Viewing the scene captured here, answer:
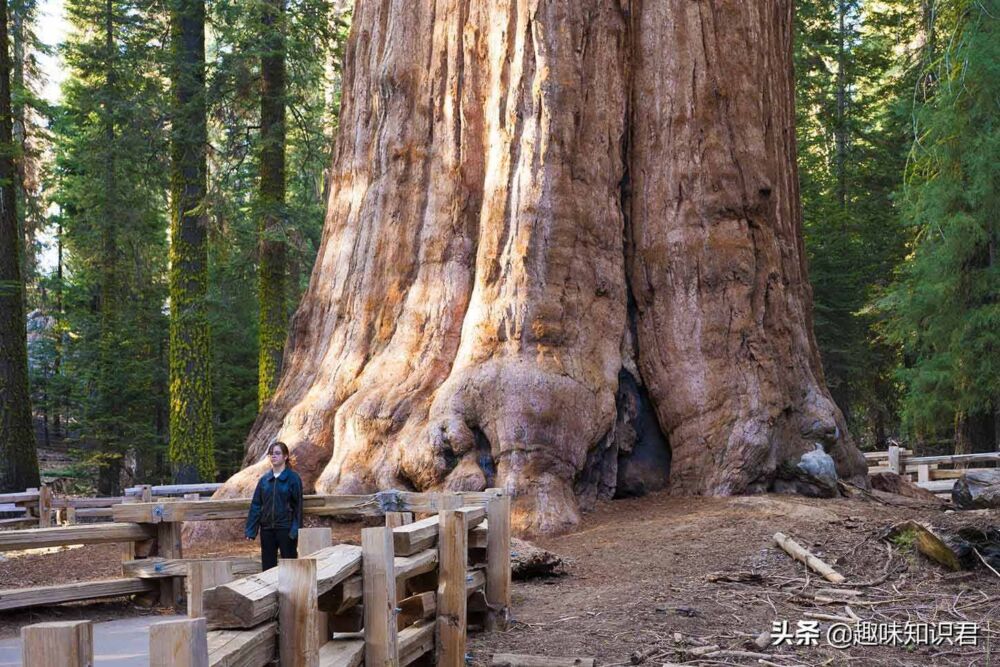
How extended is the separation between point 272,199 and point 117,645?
44.5 ft

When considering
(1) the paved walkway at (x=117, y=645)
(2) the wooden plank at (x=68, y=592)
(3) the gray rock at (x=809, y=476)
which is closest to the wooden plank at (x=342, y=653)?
(1) the paved walkway at (x=117, y=645)

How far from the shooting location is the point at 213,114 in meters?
20.7

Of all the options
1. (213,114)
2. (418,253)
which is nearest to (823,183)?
(213,114)

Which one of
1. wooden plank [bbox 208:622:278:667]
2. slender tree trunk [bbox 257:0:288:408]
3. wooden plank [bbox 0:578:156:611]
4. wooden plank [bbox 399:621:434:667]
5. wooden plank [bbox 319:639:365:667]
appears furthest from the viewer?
slender tree trunk [bbox 257:0:288:408]

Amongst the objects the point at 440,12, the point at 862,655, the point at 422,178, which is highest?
the point at 440,12

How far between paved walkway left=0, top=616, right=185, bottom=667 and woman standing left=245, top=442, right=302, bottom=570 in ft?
3.37

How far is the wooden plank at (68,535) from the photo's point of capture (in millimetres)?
8117

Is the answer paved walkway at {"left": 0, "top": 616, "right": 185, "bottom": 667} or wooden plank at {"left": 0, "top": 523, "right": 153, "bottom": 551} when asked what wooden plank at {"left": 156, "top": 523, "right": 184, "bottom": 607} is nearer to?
wooden plank at {"left": 0, "top": 523, "right": 153, "bottom": 551}

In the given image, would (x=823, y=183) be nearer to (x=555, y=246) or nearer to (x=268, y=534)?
(x=555, y=246)

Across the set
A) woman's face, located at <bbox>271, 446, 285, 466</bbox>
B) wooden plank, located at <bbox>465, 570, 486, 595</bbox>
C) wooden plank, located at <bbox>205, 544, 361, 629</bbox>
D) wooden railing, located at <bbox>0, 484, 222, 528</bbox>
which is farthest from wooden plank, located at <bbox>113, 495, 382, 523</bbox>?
wooden railing, located at <bbox>0, 484, 222, 528</bbox>

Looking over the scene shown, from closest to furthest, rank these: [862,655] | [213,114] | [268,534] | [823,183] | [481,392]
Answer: [862,655], [268,534], [481,392], [213,114], [823,183]

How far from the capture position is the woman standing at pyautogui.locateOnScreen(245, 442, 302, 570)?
8812 millimetres

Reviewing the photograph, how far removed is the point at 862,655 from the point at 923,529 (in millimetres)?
2719

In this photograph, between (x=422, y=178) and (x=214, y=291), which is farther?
(x=214, y=291)
